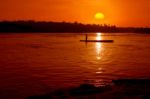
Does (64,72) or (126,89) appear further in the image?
(64,72)

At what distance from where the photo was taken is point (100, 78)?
29.0 metres

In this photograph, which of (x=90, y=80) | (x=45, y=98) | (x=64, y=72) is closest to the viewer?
(x=45, y=98)

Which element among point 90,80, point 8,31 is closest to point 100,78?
point 90,80

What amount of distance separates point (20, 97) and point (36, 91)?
2.26 m

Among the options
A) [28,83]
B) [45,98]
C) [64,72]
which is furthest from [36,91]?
[64,72]

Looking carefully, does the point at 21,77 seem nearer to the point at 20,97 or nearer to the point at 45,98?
the point at 20,97

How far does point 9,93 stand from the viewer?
2112 cm

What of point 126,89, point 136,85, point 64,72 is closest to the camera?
point 126,89

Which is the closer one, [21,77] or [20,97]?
[20,97]

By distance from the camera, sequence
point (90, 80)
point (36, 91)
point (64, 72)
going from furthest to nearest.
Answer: point (64, 72), point (90, 80), point (36, 91)

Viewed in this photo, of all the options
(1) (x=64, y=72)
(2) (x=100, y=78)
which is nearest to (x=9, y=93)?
(2) (x=100, y=78)

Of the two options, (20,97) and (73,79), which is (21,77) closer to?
(73,79)

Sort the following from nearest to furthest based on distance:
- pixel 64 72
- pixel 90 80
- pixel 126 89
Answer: pixel 126 89
pixel 90 80
pixel 64 72

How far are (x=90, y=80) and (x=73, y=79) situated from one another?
1364mm
